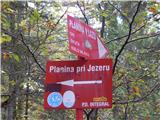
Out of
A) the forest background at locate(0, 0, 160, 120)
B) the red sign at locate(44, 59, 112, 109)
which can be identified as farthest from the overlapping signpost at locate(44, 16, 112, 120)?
the forest background at locate(0, 0, 160, 120)

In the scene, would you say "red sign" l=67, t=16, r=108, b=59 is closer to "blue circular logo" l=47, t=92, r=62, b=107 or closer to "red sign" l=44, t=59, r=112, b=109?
"red sign" l=44, t=59, r=112, b=109

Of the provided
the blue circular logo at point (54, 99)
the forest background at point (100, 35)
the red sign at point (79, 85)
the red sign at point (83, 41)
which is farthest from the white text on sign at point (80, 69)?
the forest background at point (100, 35)

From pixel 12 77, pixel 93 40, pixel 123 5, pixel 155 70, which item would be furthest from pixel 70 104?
pixel 12 77

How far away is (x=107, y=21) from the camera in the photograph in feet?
20.7

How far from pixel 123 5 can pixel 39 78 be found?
1.97m

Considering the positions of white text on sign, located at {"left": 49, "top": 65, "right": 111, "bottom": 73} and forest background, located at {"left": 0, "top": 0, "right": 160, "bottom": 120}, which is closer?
white text on sign, located at {"left": 49, "top": 65, "right": 111, "bottom": 73}

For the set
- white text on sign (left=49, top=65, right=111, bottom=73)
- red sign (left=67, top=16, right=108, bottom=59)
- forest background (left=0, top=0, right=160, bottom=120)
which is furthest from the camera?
forest background (left=0, top=0, right=160, bottom=120)

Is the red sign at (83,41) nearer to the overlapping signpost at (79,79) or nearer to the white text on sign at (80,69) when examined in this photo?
the overlapping signpost at (79,79)

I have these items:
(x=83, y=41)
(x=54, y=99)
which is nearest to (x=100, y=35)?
(x=83, y=41)

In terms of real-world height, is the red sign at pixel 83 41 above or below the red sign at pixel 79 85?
above

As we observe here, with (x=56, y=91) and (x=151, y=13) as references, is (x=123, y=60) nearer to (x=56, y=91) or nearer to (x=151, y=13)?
(x=151, y=13)

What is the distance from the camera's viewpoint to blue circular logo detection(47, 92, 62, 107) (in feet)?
10.8

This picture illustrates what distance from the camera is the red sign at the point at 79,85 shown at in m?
3.30

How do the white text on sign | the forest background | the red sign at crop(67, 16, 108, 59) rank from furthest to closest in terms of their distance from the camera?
the forest background < the white text on sign < the red sign at crop(67, 16, 108, 59)
